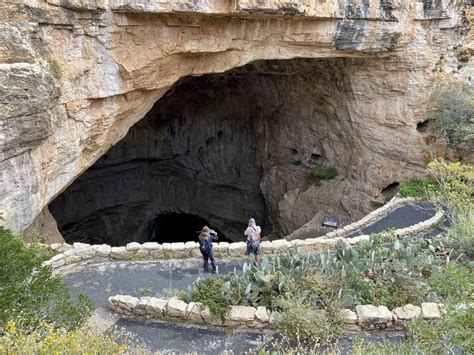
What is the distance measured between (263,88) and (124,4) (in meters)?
11.4

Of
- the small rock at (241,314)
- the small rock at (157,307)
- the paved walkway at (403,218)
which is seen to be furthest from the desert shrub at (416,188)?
the small rock at (157,307)

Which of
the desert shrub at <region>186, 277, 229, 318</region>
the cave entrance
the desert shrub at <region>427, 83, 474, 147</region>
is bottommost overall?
the cave entrance

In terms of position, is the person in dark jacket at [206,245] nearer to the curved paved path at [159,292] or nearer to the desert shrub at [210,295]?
the curved paved path at [159,292]

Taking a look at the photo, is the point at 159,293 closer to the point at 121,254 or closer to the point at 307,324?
the point at 121,254

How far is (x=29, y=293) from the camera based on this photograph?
5688 mm

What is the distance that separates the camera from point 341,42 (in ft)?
41.8

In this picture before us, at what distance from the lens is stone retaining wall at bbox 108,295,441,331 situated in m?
6.84

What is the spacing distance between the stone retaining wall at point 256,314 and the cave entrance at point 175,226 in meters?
16.1

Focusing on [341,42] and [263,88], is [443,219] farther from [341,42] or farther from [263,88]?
[263,88]

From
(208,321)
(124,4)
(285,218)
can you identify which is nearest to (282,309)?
(208,321)

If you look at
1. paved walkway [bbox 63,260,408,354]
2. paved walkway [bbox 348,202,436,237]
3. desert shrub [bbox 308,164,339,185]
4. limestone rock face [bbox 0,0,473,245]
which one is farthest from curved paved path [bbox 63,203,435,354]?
desert shrub [bbox 308,164,339,185]

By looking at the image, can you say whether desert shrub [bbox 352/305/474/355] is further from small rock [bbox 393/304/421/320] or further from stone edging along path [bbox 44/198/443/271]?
stone edging along path [bbox 44/198/443/271]

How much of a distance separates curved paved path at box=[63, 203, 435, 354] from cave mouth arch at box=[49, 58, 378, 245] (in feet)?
29.7

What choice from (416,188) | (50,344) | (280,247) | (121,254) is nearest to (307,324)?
(50,344)
